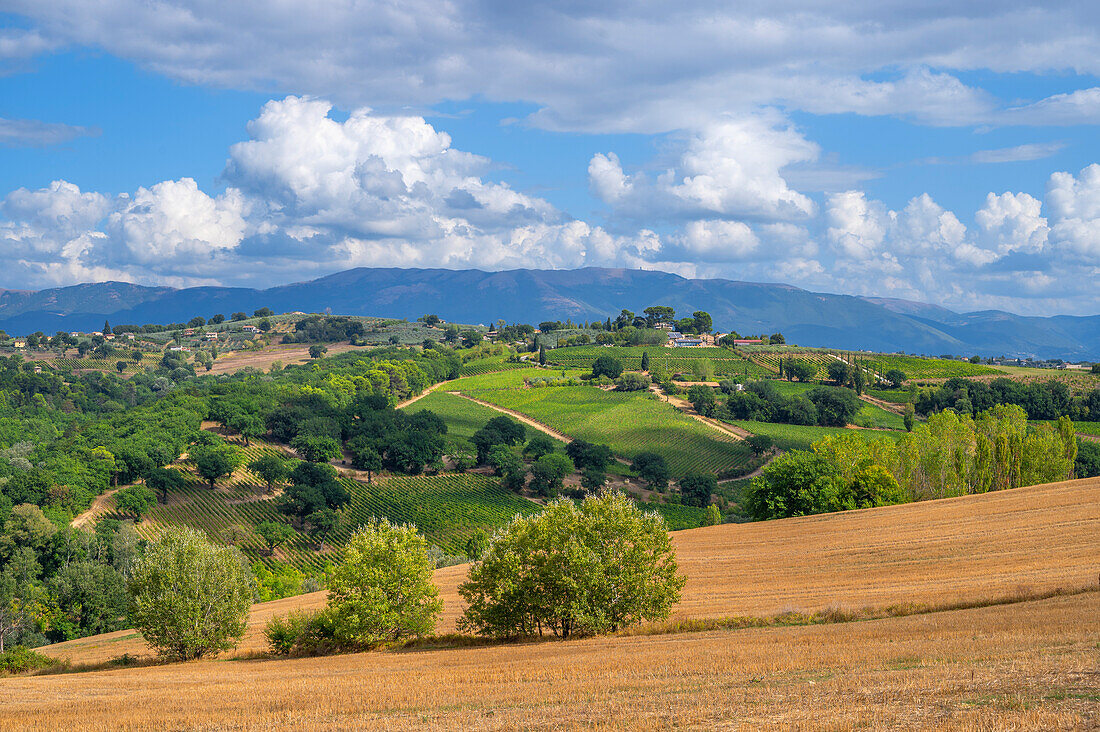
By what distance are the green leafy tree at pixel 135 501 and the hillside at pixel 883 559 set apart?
44550mm

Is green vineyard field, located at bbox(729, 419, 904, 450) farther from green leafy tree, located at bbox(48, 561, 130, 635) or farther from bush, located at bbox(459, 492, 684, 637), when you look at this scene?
green leafy tree, located at bbox(48, 561, 130, 635)

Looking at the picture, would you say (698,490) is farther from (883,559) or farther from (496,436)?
(883,559)

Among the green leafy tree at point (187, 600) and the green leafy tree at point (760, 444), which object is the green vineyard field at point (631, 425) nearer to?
the green leafy tree at point (760, 444)

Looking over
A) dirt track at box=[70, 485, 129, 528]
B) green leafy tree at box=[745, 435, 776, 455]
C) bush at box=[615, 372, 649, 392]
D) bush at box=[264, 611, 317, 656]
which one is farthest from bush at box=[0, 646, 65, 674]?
bush at box=[615, 372, 649, 392]

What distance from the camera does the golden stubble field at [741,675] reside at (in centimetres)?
1794

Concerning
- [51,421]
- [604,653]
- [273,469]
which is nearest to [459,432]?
[273,469]

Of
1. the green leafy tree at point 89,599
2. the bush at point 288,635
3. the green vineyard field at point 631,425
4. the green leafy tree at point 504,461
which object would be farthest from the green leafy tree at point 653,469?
the bush at point 288,635

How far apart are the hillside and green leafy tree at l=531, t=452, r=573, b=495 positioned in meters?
51.4

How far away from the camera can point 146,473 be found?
112 metres

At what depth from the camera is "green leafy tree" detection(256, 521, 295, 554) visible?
9519 cm

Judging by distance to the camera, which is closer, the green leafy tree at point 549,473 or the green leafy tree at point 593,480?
the green leafy tree at point 549,473

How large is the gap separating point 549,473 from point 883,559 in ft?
246

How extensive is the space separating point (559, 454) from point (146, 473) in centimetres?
6254

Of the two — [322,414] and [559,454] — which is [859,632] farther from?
[322,414]
